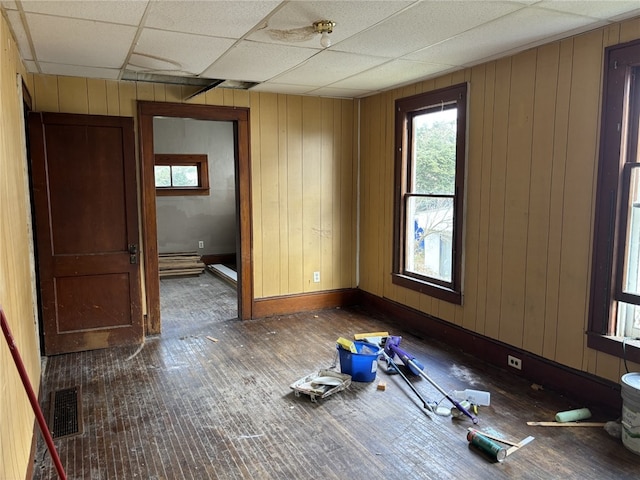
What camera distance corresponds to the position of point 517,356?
3646 millimetres

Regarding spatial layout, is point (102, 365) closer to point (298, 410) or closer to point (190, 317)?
point (190, 317)

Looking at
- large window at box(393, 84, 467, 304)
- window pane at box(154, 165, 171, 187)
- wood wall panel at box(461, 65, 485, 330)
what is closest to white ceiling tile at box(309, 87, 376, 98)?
large window at box(393, 84, 467, 304)

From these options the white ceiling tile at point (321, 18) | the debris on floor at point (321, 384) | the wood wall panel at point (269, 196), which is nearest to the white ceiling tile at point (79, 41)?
the white ceiling tile at point (321, 18)

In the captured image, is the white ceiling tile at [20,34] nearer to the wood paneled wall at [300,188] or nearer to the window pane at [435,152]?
the wood paneled wall at [300,188]

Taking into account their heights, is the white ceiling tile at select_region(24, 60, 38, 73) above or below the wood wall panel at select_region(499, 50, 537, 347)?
above

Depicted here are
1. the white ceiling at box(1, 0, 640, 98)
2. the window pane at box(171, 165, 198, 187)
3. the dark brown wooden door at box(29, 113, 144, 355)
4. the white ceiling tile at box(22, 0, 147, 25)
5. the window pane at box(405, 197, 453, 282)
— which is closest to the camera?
the white ceiling tile at box(22, 0, 147, 25)

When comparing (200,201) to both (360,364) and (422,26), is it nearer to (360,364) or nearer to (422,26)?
(360,364)

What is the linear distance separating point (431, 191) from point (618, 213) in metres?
1.87

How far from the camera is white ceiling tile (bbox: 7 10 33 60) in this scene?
103 inches

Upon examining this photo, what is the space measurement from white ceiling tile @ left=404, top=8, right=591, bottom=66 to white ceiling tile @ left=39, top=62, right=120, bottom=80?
2524 millimetres

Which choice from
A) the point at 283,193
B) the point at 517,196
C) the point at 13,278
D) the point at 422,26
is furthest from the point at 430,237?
the point at 13,278

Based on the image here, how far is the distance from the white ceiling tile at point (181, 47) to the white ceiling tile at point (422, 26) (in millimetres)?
848

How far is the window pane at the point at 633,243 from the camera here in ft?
9.48

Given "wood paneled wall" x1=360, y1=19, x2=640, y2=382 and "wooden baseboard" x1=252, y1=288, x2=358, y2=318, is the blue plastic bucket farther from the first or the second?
"wooden baseboard" x1=252, y1=288, x2=358, y2=318
